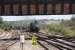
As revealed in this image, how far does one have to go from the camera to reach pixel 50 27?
5850cm

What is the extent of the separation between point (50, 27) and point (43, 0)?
1709 inches

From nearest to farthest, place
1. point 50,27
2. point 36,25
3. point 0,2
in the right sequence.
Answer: point 0,2
point 36,25
point 50,27

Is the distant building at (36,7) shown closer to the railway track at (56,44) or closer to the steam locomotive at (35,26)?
the railway track at (56,44)

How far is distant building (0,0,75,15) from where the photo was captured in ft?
49.4

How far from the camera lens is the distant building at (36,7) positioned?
15.0 meters

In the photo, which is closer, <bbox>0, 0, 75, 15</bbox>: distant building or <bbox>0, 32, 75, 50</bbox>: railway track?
<bbox>0, 0, 75, 15</bbox>: distant building

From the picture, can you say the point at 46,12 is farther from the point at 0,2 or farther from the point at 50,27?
the point at 50,27

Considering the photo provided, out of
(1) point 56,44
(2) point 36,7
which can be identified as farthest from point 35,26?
(2) point 36,7

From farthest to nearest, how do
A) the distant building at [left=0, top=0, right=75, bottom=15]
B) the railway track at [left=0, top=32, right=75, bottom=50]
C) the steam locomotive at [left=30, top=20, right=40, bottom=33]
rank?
the steam locomotive at [left=30, top=20, right=40, bottom=33]
the railway track at [left=0, top=32, right=75, bottom=50]
the distant building at [left=0, top=0, right=75, bottom=15]

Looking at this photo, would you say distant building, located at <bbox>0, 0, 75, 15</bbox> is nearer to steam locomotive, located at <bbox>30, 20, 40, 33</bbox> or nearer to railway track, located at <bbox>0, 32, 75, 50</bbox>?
railway track, located at <bbox>0, 32, 75, 50</bbox>

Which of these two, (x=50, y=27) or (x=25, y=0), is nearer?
(x=25, y=0)

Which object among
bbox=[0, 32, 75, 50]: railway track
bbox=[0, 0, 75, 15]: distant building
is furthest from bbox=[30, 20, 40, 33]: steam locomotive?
bbox=[0, 0, 75, 15]: distant building

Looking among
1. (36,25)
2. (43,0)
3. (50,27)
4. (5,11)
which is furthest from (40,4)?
(50,27)

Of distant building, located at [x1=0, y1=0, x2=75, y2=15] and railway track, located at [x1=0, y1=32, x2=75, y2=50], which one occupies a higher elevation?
distant building, located at [x1=0, y1=0, x2=75, y2=15]
